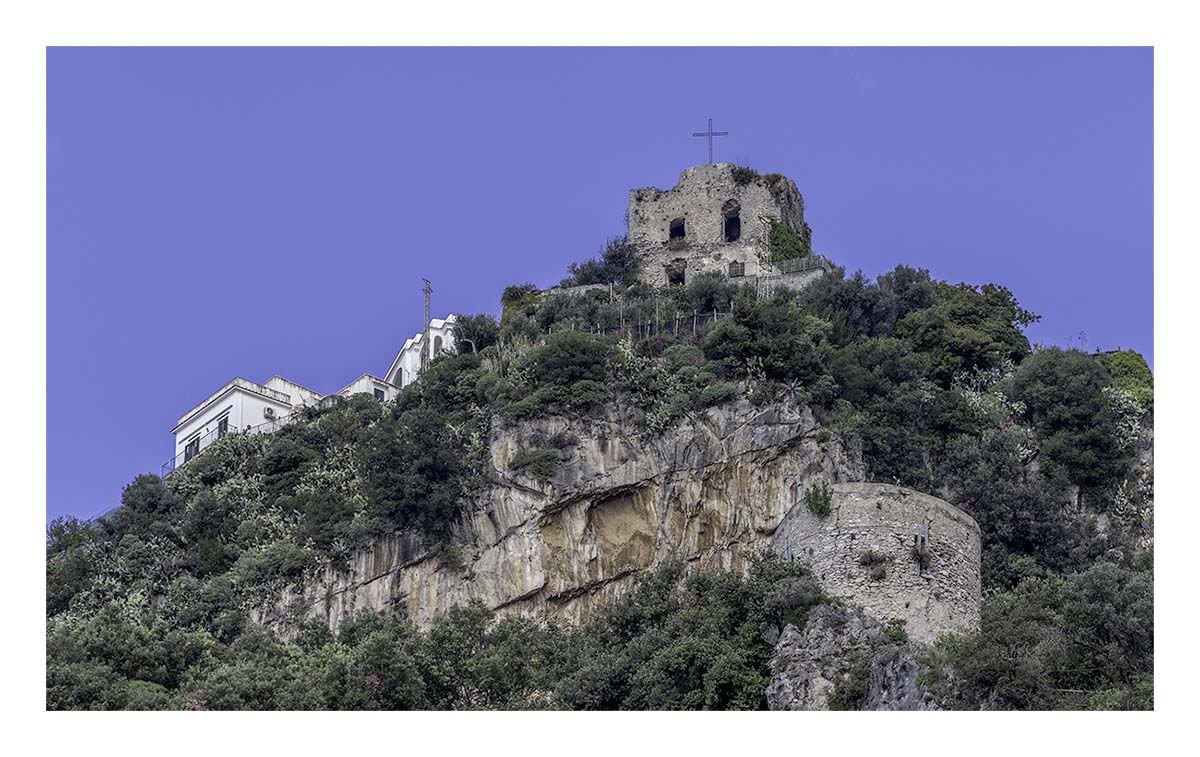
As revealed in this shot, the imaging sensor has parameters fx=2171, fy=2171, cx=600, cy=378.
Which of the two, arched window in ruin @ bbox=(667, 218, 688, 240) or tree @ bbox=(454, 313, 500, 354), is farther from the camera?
arched window in ruin @ bbox=(667, 218, 688, 240)

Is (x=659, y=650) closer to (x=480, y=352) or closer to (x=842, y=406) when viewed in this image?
(x=842, y=406)

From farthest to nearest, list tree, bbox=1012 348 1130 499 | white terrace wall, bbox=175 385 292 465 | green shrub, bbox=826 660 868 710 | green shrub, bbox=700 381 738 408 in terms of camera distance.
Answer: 1. white terrace wall, bbox=175 385 292 465
2. tree, bbox=1012 348 1130 499
3. green shrub, bbox=700 381 738 408
4. green shrub, bbox=826 660 868 710

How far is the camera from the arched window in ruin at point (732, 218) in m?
60.8

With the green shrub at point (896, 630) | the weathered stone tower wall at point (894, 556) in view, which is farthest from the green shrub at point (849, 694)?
the weathered stone tower wall at point (894, 556)

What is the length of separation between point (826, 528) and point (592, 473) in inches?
277

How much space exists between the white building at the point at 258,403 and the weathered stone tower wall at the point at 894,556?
1875cm

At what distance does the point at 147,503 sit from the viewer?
4934 cm

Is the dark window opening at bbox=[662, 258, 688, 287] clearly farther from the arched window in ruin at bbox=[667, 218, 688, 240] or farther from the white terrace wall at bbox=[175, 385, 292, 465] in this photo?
the white terrace wall at bbox=[175, 385, 292, 465]

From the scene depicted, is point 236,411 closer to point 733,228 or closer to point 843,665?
point 733,228

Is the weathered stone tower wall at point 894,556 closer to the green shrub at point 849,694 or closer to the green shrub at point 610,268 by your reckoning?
the green shrub at point 849,694

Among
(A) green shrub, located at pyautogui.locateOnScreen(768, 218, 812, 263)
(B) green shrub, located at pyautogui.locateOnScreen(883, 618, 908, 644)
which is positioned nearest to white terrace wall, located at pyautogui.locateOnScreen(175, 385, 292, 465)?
(A) green shrub, located at pyautogui.locateOnScreen(768, 218, 812, 263)

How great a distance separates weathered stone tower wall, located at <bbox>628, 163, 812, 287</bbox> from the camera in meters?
59.4

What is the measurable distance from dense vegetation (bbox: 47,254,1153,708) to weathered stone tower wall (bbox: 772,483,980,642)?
32.7 inches

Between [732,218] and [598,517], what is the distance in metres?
19.5
